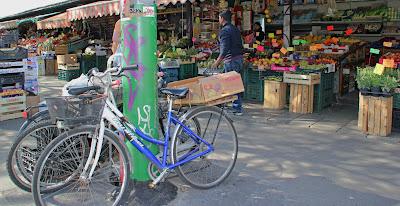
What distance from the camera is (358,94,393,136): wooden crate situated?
6449mm

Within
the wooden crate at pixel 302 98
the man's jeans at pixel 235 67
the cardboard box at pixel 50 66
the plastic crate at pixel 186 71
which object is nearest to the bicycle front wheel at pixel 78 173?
the man's jeans at pixel 235 67

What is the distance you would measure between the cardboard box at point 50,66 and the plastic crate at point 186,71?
7050 mm

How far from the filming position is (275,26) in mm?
13977

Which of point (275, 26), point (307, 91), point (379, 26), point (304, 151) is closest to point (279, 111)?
point (307, 91)

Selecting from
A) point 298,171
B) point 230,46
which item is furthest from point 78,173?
point 230,46

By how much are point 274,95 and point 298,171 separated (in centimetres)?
368

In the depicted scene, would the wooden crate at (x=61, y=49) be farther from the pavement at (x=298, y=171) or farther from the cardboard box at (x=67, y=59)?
the pavement at (x=298, y=171)

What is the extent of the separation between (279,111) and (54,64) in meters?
10.4

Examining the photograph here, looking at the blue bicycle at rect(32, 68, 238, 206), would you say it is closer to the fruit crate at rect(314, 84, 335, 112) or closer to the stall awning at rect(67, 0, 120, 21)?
the fruit crate at rect(314, 84, 335, 112)

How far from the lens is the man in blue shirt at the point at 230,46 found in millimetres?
7930

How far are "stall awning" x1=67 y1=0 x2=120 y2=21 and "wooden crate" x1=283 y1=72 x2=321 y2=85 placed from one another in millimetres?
4984

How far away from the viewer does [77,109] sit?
12.1ft

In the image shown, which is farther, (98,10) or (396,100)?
(98,10)

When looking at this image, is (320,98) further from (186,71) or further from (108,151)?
(108,151)
